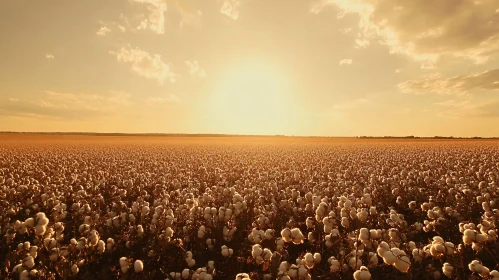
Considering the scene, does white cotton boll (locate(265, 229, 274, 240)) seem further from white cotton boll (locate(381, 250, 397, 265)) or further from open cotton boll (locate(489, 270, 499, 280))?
open cotton boll (locate(489, 270, 499, 280))

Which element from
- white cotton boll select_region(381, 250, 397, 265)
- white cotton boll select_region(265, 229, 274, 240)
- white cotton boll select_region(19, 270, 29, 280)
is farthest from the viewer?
white cotton boll select_region(265, 229, 274, 240)

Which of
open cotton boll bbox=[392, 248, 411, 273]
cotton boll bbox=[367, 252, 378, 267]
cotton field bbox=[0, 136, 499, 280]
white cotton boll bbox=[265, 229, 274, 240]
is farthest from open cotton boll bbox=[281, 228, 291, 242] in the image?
open cotton boll bbox=[392, 248, 411, 273]

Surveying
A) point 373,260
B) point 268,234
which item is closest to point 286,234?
point 268,234

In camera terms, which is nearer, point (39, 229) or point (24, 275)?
point (24, 275)

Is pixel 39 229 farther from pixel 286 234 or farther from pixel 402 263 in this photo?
pixel 402 263

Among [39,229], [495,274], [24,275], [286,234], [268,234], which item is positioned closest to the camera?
[495,274]

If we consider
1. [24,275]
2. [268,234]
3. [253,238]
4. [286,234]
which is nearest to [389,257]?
[286,234]

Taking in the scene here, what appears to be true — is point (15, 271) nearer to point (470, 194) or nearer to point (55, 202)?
point (55, 202)

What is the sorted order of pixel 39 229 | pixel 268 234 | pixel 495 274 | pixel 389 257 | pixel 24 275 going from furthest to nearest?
1. pixel 268 234
2. pixel 39 229
3. pixel 24 275
4. pixel 389 257
5. pixel 495 274

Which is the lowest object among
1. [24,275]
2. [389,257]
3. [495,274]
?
[24,275]

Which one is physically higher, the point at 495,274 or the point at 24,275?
the point at 495,274

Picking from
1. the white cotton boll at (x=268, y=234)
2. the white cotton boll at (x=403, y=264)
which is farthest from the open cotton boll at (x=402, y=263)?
the white cotton boll at (x=268, y=234)

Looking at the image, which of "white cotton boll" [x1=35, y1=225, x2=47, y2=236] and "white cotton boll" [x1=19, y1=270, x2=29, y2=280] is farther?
"white cotton boll" [x1=35, y1=225, x2=47, y2=236]
